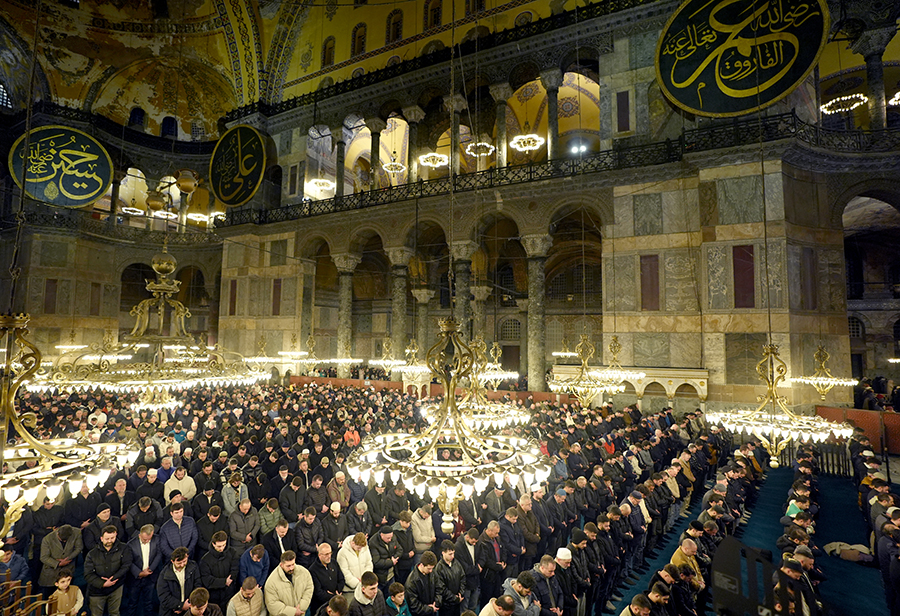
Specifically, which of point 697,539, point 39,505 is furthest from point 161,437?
point 697,539

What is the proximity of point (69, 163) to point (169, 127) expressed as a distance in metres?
12.2

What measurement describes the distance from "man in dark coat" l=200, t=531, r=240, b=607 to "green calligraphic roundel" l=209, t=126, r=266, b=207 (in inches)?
514

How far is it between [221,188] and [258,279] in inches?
140

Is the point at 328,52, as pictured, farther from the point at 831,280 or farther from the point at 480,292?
the point at 831,280

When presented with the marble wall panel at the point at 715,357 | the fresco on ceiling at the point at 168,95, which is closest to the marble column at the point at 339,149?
the fresco on ceiling at the point at 168,95

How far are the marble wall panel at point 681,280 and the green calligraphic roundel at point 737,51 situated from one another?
3229 mm

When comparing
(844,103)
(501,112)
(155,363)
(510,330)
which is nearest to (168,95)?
(501,112)

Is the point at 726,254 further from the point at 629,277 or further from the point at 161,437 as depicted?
the point at 161,437

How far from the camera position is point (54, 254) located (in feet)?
58.4

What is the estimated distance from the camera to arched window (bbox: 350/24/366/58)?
1756 cm

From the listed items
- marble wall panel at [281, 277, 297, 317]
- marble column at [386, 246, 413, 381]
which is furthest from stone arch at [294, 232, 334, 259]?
marble column at [386, 246, 413, 381]

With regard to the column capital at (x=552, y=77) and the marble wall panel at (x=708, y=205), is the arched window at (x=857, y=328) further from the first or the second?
the column capital at (x=552, y=77)

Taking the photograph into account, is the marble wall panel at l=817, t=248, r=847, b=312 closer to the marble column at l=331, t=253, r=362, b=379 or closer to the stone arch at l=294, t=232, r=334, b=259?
the marble column at l=331, t=253, r=362, b=379

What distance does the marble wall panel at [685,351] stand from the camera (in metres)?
10.9
